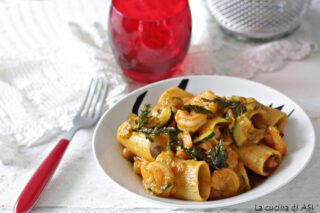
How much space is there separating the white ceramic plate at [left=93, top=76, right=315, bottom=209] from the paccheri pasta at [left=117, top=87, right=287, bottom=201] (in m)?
0.03

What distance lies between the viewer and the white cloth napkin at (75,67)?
163cm

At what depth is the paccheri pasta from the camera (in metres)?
1.24

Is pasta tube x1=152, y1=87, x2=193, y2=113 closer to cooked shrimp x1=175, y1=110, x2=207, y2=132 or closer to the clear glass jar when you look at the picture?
cooked shrimp x1=175, y1=110, x2=207, y2=132

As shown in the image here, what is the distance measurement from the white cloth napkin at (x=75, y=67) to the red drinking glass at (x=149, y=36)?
0.06 metres

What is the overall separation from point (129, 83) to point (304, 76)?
0.50m

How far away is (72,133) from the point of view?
60.6 inches

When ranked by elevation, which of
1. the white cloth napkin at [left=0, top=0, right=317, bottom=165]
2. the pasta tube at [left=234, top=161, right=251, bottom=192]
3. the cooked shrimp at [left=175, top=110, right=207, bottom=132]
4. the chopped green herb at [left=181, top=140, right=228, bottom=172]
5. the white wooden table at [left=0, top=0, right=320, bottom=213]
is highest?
the cooked shrimp at [left=175, top=110, right=207, bottom=132]

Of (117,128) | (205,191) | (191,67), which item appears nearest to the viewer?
(205,191)

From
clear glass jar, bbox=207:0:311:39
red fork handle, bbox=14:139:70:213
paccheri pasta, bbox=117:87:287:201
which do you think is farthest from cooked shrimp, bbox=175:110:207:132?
clear glass jar, bbox=207:0:311:39

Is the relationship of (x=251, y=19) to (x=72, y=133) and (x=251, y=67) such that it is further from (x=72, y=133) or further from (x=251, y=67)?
(x=72, y=133)

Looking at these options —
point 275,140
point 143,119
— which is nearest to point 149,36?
point 143,119

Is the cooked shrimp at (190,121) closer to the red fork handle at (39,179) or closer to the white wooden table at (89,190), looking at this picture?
the white wooden table at (89,190)

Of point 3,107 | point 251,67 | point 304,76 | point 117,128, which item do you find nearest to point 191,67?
point 251,67

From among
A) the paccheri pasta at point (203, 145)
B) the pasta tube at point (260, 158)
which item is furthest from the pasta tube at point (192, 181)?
the pasta tube at point (260, 158)
